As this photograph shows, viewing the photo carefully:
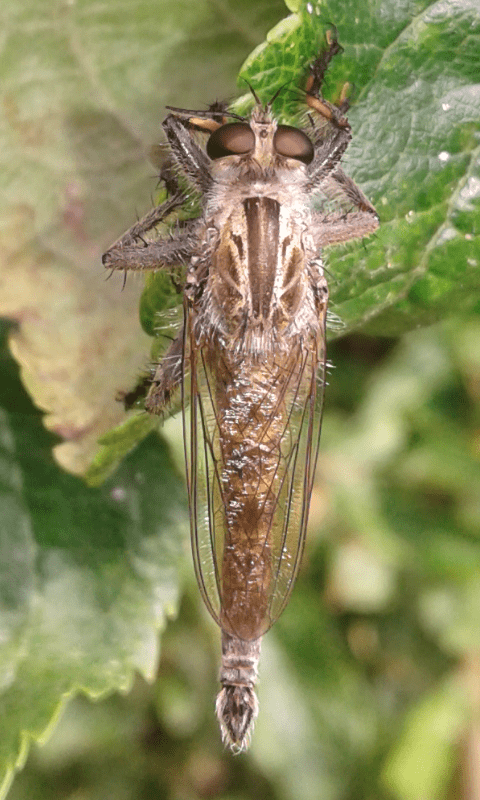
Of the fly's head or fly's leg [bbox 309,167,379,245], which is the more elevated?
the fly's head

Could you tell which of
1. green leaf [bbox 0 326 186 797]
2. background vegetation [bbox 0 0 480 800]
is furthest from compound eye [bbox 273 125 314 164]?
green leaf [bbox 0 326 186 797]

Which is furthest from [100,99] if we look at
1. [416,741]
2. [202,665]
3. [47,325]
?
[416,741]

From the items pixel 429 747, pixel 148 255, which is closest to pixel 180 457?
pixel 148 255

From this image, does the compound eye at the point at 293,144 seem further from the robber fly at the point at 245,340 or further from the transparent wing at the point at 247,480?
the transparent wing at the point at 247,480

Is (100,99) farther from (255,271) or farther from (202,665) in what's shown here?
(202,665)

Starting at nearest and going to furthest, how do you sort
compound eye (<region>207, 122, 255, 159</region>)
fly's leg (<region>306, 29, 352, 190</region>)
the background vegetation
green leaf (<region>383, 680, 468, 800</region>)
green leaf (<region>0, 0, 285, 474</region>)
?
fly's leg (<region>306, 29, 352, 190</region>) < the background vegetation < compound eye (<region>207, 122, 255, 159</region>) < green leaf (<region>0, 0, 285, 474</region>) < green leaf (<region>383, 680, 468, 800</region>)

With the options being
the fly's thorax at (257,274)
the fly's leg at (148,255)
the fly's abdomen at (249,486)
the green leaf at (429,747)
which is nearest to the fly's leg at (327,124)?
the fly's thorax at (257,274)

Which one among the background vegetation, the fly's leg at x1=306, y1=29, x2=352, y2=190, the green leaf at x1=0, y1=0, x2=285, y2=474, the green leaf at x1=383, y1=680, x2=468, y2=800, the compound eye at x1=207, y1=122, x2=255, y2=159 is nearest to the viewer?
the fly's leg at x1=306, y1=29, x2=352, y2=190

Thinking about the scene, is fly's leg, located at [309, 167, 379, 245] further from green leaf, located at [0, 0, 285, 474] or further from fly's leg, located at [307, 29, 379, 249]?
green leaf, located at [0, 0, 285, 474]

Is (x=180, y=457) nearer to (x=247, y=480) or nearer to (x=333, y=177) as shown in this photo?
(x=247, y=480)
